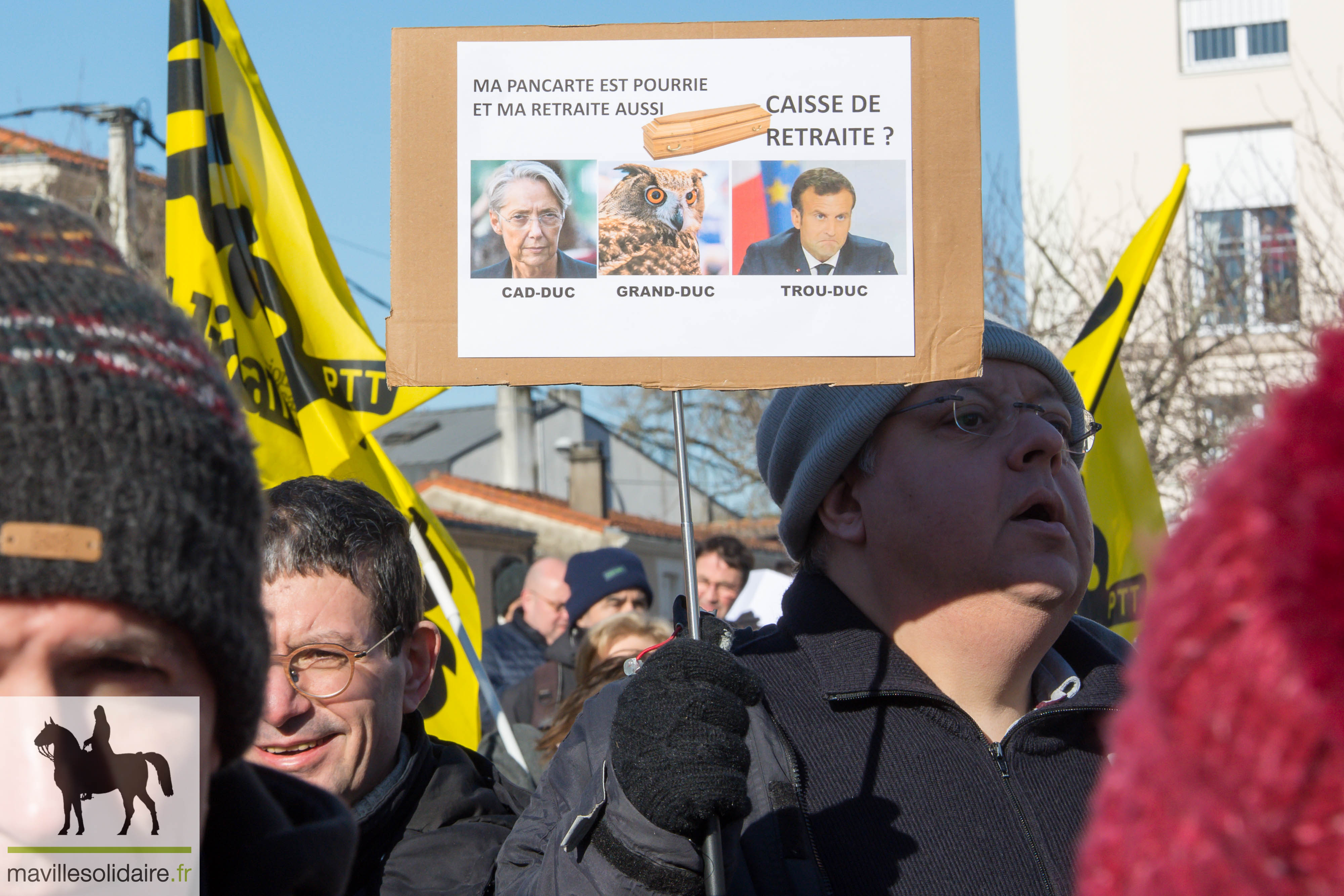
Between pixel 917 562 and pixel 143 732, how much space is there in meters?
1.55

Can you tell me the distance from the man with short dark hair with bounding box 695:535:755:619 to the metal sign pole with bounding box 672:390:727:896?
524cm

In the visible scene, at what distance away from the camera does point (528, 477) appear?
3938 cm

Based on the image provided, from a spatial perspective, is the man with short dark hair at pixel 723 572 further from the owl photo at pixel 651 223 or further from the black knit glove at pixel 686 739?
the black knit glove at pixel 686 739

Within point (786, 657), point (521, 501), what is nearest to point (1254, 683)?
point (786, 657)

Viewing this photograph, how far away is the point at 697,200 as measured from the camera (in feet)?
7.29

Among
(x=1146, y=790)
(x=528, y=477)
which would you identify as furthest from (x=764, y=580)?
(x=528, y=477)

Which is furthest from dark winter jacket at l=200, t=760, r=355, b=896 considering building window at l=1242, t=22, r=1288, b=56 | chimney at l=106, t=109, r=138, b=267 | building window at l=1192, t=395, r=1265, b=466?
building window at l=1242, t=22, r=1288, b=56

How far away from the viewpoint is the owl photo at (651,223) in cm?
219

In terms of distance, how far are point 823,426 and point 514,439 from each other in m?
36.8

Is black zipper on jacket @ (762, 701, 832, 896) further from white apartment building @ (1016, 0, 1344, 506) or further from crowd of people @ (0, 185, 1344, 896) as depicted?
white apartment building @ (1016, 0, 1344, 506)

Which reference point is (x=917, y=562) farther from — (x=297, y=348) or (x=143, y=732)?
Result: (x=297, y=348)

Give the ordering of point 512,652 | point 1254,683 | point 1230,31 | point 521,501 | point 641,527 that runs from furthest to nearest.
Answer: point 641,527 < point 521,501 < point 1230,31 < point 512,652 < point 1254,683

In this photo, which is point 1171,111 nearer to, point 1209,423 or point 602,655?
point 1209,423

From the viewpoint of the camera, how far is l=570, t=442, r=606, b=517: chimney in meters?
34.2
